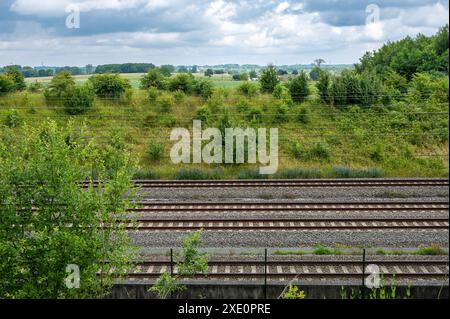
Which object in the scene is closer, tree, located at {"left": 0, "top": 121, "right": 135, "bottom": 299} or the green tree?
tree, located at {"left": 0, "top": 121, "right": 135, "bottom": 299}

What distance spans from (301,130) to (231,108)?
4.29 meters

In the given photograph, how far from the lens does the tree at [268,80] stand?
33.4 meters

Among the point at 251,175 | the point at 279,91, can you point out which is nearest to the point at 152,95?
the point at 279,91

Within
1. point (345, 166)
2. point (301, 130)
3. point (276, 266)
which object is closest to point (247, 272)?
point (276, 266)

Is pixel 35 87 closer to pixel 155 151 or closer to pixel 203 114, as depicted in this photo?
pixel 203 114

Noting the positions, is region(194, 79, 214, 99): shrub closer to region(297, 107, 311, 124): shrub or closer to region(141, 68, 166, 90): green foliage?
region(141, 68, 166, 90): green foliage

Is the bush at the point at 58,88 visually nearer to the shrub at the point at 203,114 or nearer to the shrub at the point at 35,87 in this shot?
the shrub at the point at 35,87

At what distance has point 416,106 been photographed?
27109mm

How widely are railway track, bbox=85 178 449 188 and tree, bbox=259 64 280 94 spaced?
44.3 feet

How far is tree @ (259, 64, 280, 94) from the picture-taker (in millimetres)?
33406

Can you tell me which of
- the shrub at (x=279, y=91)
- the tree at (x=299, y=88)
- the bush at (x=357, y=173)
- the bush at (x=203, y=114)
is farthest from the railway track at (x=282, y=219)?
the tree at (x=299, y=88)

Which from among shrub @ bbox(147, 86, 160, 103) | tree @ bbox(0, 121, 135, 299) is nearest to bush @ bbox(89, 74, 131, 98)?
shrub @ bbox(147, 86, 160, 103)
